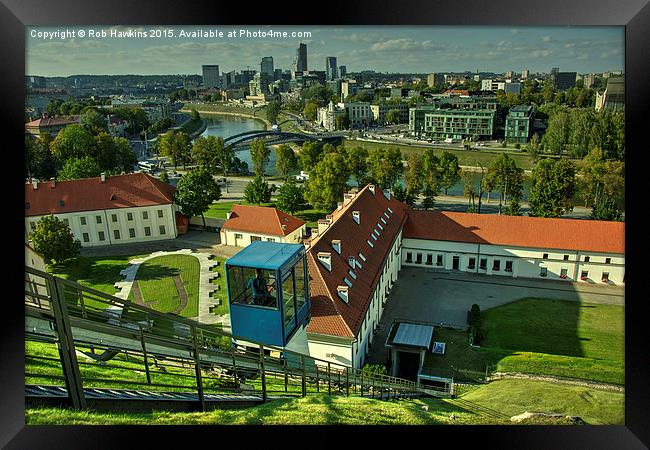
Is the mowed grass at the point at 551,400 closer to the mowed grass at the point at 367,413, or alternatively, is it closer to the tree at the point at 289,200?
the mowed grass at the point at 367,413

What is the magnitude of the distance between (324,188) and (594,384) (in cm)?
1153

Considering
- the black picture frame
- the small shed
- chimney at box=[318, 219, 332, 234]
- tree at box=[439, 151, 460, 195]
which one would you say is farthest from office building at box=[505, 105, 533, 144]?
the black picture frame

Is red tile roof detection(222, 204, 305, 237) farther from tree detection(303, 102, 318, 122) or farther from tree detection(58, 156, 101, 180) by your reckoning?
tree detection(303, 102, 318, 122)

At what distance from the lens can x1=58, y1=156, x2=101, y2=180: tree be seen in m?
14.8

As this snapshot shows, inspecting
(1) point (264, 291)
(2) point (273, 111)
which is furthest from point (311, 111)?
(1) point (264, 291)

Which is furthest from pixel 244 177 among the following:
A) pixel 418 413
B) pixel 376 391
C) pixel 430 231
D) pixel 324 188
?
pixel 418 413

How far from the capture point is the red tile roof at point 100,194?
490 inches

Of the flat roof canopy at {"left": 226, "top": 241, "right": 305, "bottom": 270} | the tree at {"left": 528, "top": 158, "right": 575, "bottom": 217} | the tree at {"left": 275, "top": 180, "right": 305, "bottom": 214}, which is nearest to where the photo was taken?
the flat roof canopy at {"left": 226, "top": 241, "right": 305, "bottom": 270}

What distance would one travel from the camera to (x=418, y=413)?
15.7 feet

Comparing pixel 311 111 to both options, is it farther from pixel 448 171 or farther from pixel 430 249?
pixel 430 249

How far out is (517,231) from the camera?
41.8 ft

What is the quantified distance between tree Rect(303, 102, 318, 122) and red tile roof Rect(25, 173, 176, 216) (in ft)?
55.7

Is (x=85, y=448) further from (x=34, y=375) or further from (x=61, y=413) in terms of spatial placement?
(x=34, y=375)

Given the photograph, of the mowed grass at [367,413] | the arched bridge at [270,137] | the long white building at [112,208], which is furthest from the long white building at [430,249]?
the arched bridge at [270,137]
